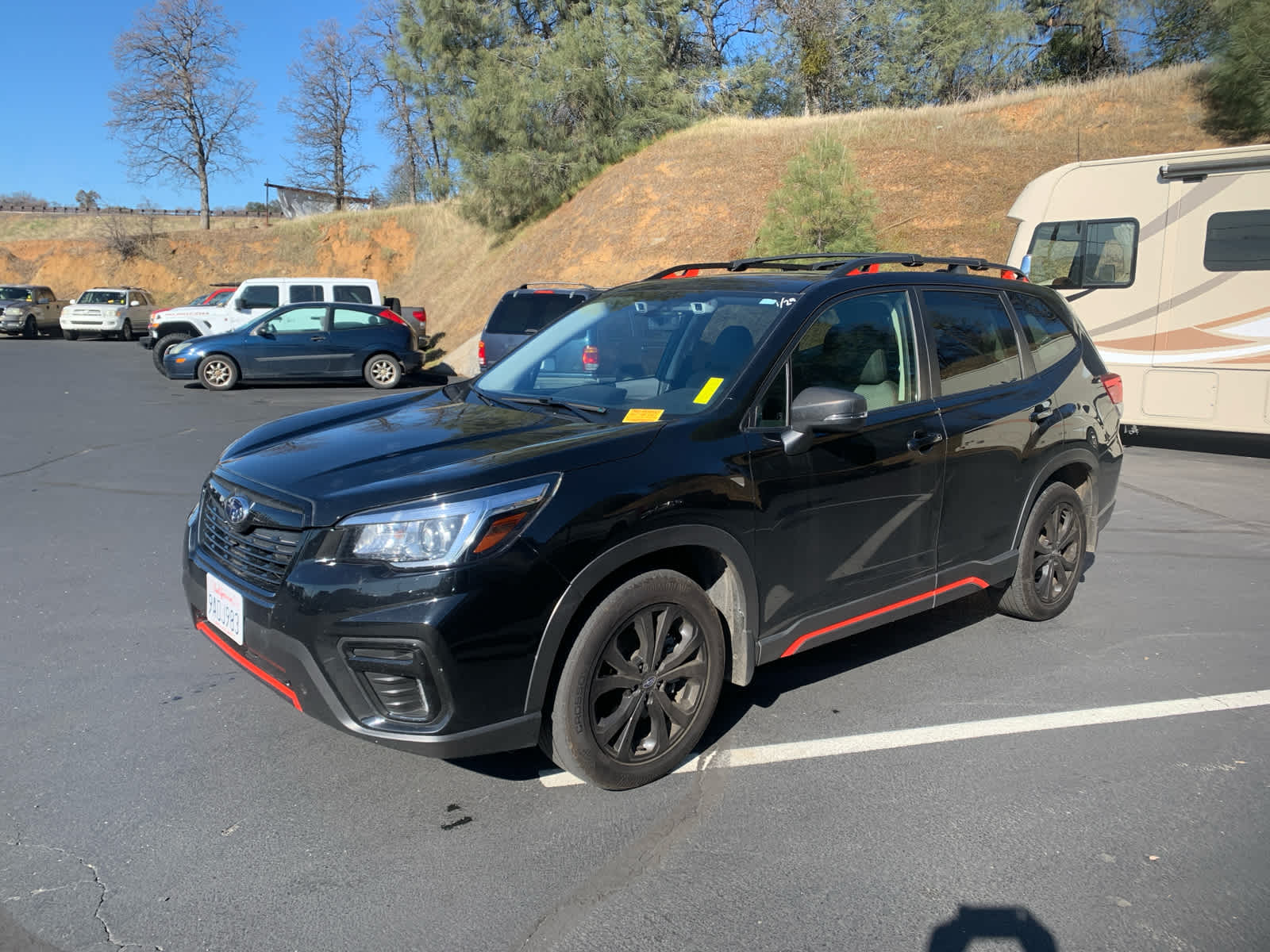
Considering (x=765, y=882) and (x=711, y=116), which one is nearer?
(x=765, y=882)

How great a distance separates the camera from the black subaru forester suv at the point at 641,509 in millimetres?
2896

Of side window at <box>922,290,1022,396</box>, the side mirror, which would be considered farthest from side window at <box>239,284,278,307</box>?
the side mirror

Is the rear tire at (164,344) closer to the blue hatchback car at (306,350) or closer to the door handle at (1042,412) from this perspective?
the blue hatchback car at (306,350)

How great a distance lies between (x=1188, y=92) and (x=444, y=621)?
29.2m

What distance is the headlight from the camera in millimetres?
2863

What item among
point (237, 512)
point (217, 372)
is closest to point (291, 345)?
point (217, 372)

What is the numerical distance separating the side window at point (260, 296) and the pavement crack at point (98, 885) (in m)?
20.3

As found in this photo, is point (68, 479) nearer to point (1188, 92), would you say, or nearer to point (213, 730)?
point (213, 730)

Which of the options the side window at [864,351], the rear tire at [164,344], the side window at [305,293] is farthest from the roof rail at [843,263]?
the side window at [305,293]

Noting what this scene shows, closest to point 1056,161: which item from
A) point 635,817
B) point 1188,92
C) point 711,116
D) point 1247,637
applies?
point 1188,92

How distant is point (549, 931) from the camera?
2.60 meters

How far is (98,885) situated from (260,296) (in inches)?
826

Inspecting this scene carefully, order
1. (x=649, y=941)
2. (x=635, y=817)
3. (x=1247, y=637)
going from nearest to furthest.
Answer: (x=649, y=941)
(x=635, y=817)
(x=1247, y=637)

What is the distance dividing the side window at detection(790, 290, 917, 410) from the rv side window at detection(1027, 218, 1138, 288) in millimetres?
7841
